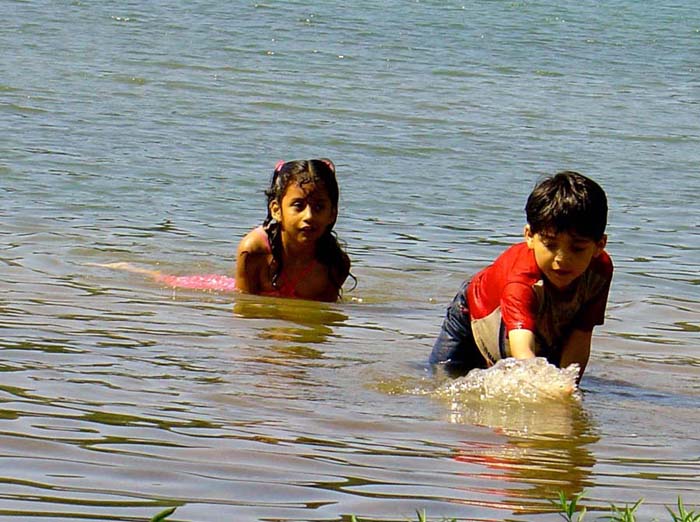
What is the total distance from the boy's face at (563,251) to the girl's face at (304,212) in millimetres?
2430

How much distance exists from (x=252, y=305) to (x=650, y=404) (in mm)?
2556

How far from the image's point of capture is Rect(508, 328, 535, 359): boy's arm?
5234 mm

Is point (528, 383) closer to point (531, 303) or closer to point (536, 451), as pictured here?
point (531, 303)

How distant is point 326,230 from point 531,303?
2.59 m

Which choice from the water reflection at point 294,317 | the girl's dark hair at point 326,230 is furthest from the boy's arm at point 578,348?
the girl's dark hair at point 326,230

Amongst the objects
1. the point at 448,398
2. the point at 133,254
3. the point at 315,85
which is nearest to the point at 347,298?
the point at 133,254

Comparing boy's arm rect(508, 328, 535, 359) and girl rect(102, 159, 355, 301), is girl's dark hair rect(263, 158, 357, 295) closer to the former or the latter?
girl rect(102, 159, 355, 301)

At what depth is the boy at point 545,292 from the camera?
5125 mm

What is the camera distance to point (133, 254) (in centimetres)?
871

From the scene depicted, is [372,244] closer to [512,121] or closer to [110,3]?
[512,121]

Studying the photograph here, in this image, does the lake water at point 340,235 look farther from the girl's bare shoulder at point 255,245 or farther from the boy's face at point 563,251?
the boy's face at point 563,251

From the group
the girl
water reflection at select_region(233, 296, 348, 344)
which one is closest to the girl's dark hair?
the girl

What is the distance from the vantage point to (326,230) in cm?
779

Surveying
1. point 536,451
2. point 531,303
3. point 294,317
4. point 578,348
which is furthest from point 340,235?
point 536,451
